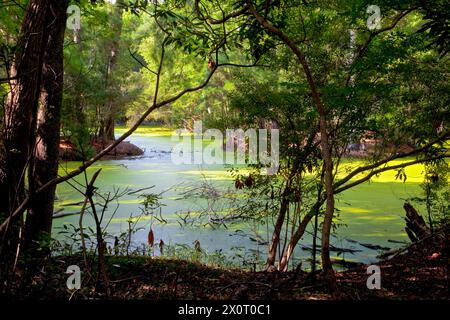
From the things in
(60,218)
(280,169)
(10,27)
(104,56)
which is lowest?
(60,218)

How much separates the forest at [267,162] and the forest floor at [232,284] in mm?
13

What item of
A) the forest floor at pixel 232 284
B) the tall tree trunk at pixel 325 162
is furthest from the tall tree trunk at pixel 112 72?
the tall tree trunk at pixel 325 162

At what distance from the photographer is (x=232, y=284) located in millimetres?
1902

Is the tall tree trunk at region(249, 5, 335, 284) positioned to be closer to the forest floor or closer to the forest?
the forest

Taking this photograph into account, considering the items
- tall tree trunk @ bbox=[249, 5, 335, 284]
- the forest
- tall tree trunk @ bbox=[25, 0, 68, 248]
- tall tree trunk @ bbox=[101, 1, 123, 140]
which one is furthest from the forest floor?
tall tree trunk @ bbox=[101, 1, 123, 140]

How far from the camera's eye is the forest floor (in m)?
1.88

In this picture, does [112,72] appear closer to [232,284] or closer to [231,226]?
[231,226]

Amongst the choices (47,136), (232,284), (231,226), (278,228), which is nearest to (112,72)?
(231,226)

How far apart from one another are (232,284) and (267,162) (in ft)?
6.00

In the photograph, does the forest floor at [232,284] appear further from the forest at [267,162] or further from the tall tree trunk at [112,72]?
the tall tree trunk at [112,72]
